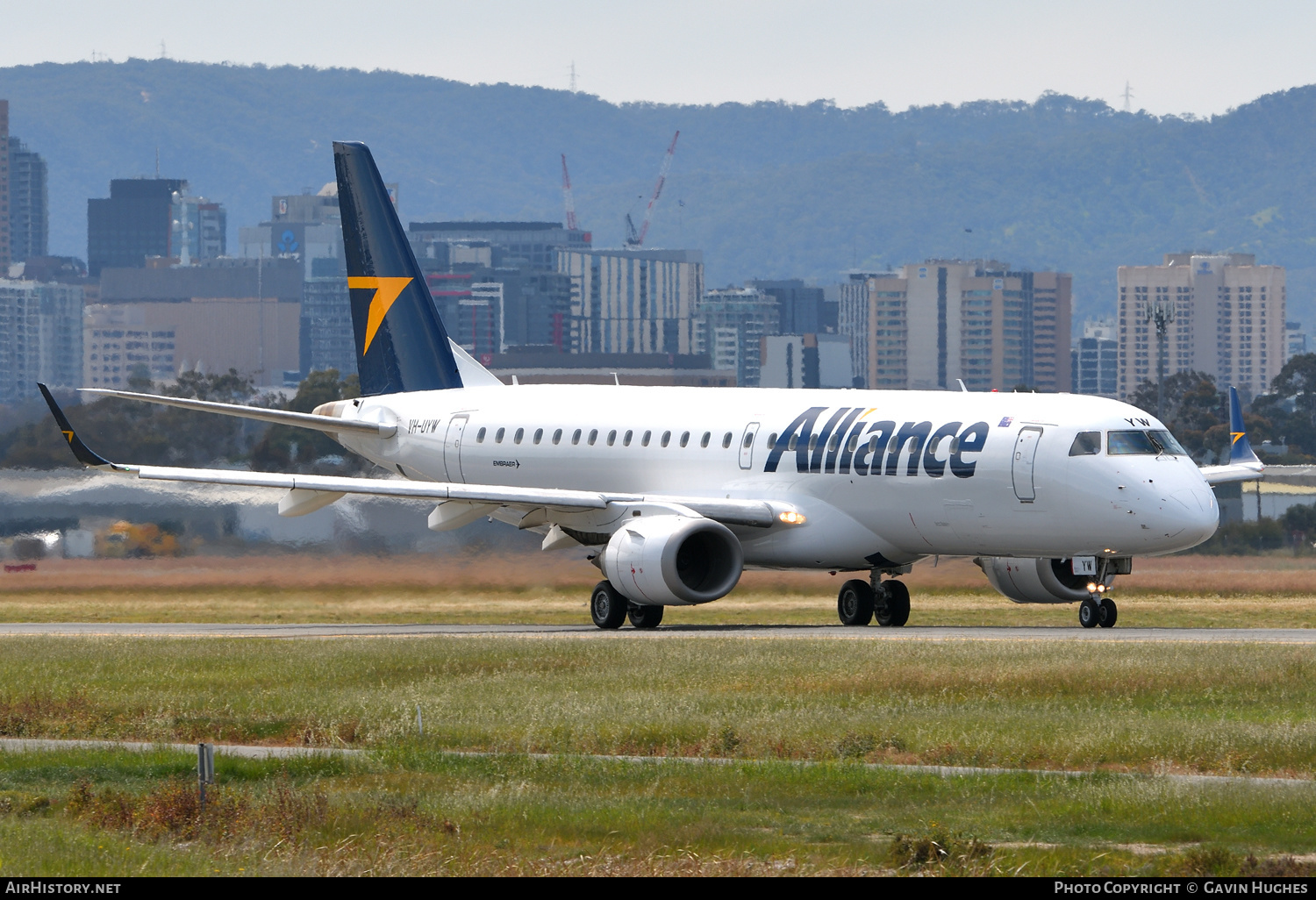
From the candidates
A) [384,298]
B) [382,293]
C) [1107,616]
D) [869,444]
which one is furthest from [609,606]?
[382,293]

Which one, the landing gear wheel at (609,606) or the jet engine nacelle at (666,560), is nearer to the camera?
the jet engine nacelle at (666,560)

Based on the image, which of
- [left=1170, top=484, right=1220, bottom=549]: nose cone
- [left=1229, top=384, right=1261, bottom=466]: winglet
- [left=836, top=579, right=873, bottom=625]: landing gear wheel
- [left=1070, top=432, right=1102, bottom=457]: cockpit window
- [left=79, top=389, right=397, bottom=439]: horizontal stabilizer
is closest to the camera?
[left=1170, top=484, right=1220, bottom=549]: nose cone

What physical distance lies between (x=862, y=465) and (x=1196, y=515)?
652 centimetres

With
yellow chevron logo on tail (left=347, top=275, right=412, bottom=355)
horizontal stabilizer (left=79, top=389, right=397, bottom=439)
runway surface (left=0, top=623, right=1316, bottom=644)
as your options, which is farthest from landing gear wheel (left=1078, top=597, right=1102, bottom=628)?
yellow chevron logo on tail (left=347, top=275, right=412, bottom=355)

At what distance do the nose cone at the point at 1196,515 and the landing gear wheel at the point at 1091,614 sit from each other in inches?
111

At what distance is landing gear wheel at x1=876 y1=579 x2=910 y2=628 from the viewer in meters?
42.4

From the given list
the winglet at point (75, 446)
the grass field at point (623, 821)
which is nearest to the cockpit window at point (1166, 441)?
the winglet at point (75, 446)

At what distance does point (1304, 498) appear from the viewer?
93312mm

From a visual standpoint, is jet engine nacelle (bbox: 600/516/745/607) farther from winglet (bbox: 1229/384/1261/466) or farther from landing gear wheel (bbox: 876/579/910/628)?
winglet (bbox: 1229/384/1261/466)

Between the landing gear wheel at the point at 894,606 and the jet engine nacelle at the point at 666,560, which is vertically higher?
the jet engine nacelle at the point at 666,560

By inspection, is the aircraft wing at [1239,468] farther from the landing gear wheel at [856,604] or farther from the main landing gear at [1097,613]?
the landing gear wheel at [856,604]

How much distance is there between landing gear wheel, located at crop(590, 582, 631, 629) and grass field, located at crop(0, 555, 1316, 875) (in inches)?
252

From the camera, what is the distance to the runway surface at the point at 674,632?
35.6 meters

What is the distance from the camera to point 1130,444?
124 feet
